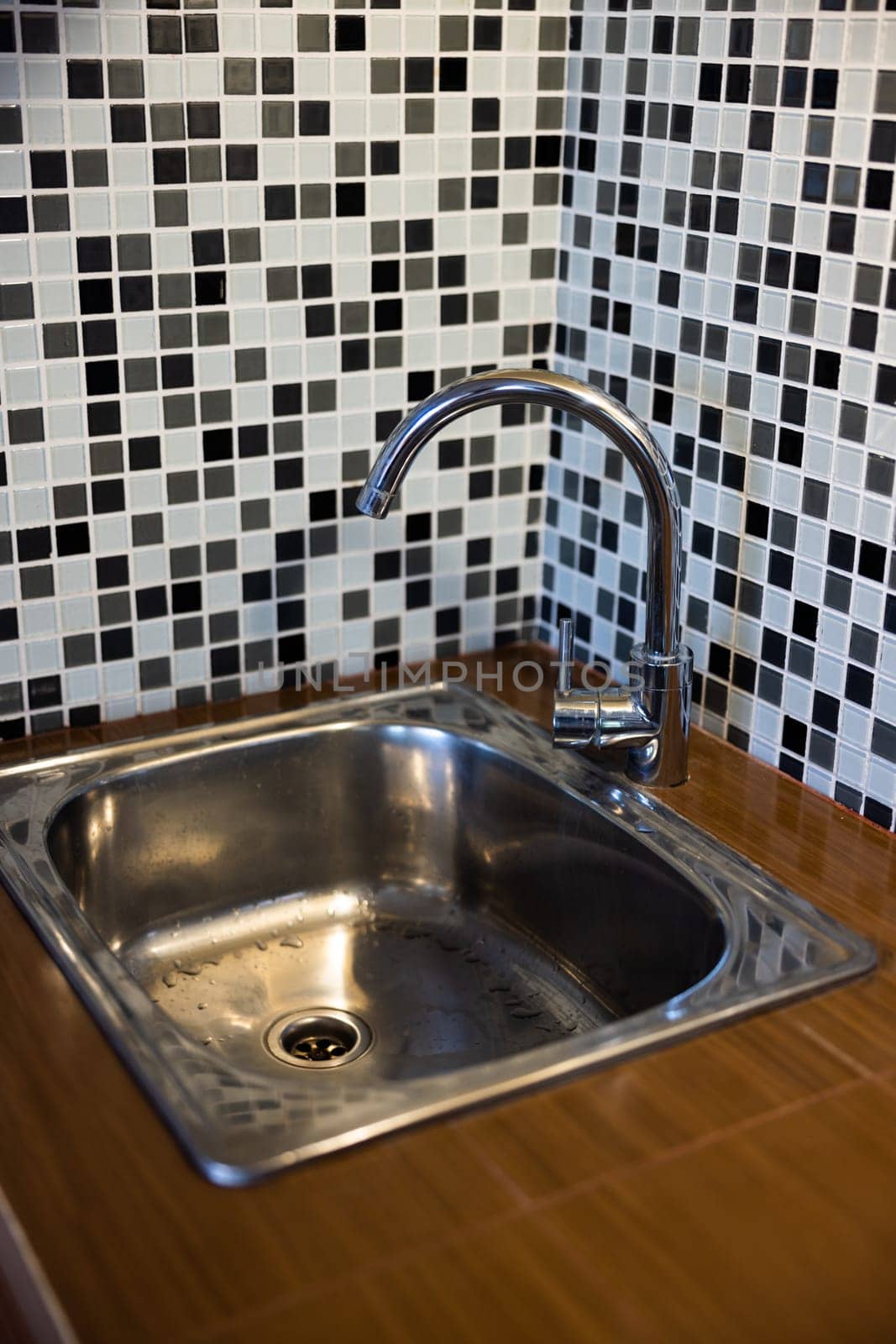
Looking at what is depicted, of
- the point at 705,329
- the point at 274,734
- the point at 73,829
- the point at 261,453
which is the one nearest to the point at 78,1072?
the point at 73,829

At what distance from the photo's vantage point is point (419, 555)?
4.66 ft

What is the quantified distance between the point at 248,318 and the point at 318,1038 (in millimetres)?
581

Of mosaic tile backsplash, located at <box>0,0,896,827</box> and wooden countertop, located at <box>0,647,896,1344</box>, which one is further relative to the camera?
mosaic tile backsplash, located at <box>0,0,896,827</box>

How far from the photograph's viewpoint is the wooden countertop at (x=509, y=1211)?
0.71m

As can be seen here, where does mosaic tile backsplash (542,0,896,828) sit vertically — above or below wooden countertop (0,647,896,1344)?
above

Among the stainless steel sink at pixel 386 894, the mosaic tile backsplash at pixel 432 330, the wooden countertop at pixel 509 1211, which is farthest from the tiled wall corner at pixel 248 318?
the wooden countertop at pixel 509 1211

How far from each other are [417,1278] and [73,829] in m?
0.57

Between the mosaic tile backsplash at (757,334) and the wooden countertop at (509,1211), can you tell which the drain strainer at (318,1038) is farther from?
the mosaic tile backsplash at (757,334)

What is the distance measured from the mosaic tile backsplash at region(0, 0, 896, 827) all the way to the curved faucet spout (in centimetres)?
10

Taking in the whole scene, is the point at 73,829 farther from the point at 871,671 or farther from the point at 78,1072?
the point at 871,671

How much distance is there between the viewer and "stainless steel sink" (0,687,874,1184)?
1.06m

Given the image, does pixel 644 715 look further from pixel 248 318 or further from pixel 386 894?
pixel 248 318

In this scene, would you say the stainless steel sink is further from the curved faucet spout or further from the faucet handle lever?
the curved faucet spout

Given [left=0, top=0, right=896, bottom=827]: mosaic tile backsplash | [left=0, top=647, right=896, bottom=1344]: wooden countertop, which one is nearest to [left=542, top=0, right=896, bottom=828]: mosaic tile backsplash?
[left=0, top=0, right=896, bottom=827]: mosaic tile backsplash
